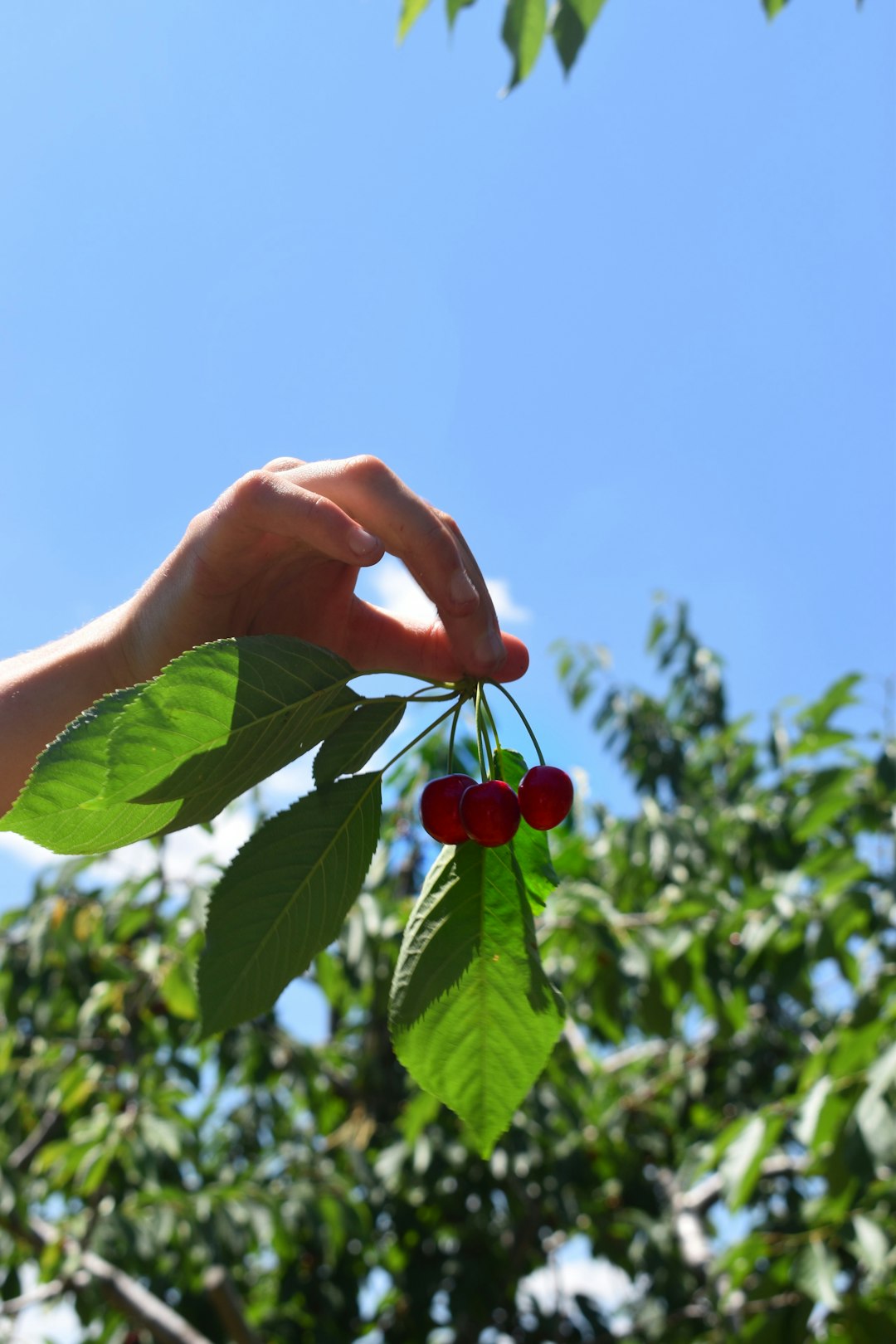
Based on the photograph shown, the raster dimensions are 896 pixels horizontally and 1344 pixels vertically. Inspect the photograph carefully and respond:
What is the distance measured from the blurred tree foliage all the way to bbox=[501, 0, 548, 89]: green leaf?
1.86m

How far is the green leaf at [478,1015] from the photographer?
65 cm

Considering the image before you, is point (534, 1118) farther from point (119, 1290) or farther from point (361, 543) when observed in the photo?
point (361, 543)

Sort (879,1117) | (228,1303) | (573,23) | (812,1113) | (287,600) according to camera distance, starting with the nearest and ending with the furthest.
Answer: (287,600) → (573,23) → (879,1117) → (812,1113) → (228,1303)

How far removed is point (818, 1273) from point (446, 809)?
2599 millimetres

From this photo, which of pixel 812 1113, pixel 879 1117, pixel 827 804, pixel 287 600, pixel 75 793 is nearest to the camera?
pixel 75 793

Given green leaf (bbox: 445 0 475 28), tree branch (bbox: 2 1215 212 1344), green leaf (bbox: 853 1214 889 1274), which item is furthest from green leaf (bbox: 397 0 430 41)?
tree branch (bbox: 2 1215 212 1344)

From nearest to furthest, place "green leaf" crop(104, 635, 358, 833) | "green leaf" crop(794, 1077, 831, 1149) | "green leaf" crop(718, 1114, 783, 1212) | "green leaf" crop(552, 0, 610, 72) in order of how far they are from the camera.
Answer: "green leaf" crop(104, 635, 358, 833) < "green leaf" crop(552, 0, 610, 72) < "green leaf" crop(794, 1077, 831, 1149) < "green leaf" crop(718, 1114, 783, 1212)

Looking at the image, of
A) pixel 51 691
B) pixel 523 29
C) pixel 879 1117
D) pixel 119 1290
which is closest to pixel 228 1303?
pixel 119 1290

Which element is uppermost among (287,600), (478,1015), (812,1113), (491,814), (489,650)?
(812,1113)

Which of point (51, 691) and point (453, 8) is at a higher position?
point (453, 8)

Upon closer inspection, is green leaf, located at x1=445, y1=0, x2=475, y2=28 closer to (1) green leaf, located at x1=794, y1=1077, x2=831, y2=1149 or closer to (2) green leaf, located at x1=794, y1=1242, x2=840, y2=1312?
(1) green leaf, located at x1=794, y1=1077, x2=831, y2=1149

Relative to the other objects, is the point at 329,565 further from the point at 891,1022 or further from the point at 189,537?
the point at 891,1022

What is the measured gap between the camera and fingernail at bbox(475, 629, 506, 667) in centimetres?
71

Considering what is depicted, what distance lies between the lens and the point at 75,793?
596 millimetres
